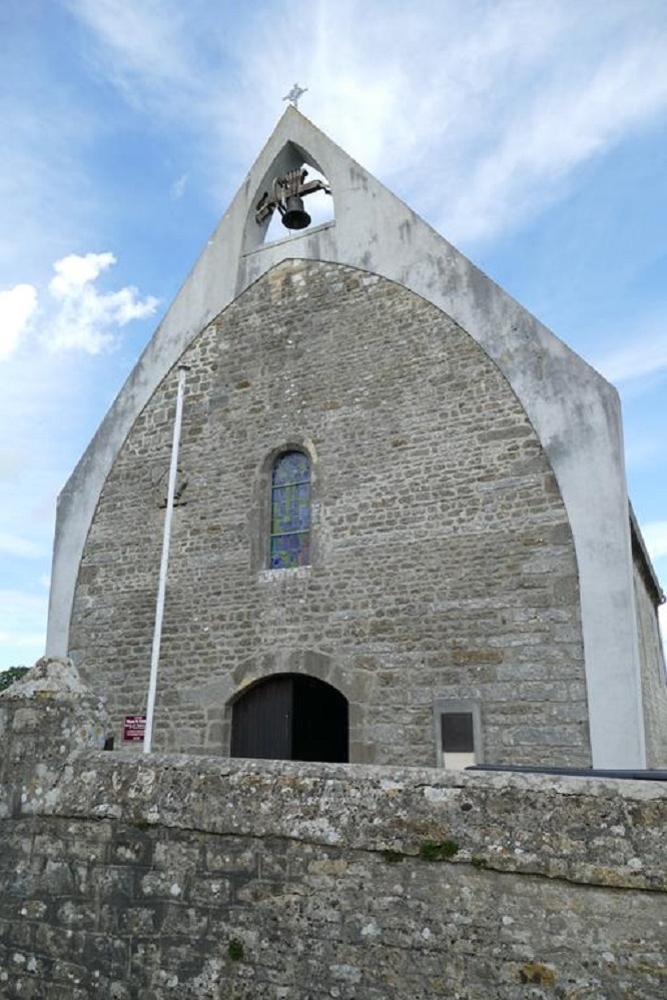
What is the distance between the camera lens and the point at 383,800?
3.35 metres

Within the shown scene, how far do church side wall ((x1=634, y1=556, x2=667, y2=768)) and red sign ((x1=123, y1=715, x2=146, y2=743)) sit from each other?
5880mm

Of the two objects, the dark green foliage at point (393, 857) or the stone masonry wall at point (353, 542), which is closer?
the dark green foliage at point (393, 857)

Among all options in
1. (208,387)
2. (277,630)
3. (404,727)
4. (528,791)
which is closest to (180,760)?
(528,791)

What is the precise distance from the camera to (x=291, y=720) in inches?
368

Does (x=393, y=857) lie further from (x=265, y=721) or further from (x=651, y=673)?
(x=651, y=673)

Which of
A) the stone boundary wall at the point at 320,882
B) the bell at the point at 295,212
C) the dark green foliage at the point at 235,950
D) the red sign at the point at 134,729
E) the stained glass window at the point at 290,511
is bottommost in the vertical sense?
the dark green foliage at the point at 235,950

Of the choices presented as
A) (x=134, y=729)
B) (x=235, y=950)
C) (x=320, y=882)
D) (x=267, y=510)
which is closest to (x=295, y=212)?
(x=267, y=510)

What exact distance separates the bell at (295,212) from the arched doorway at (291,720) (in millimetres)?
6636

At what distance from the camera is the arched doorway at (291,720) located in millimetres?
9414

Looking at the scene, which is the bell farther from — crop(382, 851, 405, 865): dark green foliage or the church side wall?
crop(382, 851, 405, 865): dark green foliage

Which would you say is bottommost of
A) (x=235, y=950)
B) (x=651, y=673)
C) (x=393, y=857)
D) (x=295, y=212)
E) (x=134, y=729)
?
(x=235, y=950)

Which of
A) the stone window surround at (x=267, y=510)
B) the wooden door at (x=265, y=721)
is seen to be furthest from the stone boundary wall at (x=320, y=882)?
the stone window surround at (x=267, y=510)

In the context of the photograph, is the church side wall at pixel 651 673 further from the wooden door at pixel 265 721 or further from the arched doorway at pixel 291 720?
the wooden door at pixel 265 721

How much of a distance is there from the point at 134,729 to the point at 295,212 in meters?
7.55
